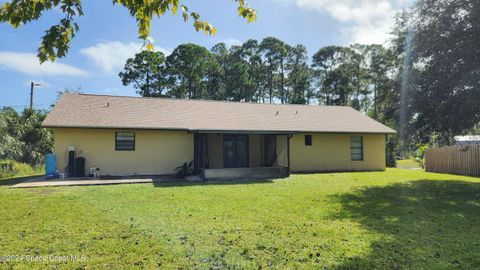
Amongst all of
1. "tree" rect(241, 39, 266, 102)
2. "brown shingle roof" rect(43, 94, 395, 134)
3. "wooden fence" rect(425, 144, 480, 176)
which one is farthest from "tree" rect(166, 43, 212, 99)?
"wooden fence" rect(425, 144, 480, 176)

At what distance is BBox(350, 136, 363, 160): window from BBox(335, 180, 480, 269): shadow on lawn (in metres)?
7.70

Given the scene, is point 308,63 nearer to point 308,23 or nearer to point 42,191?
point 308,23

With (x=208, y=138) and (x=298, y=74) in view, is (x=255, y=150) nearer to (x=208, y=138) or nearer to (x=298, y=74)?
(x=208, y=138)

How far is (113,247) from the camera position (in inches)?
186

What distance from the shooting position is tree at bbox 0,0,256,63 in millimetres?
2572

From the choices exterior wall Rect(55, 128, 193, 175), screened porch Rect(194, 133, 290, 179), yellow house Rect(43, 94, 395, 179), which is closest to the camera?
exterior wall Rect(55, 128, 193, 175)

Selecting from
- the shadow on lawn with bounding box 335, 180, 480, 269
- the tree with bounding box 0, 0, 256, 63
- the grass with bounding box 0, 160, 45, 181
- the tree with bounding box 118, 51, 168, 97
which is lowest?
the shadow on lawn with bounding box 335, 180, 480, 269

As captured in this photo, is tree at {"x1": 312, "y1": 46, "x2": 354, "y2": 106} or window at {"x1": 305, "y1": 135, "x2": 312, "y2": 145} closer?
window at {"x1": 305, "y1": 135, "x2": 312, "y2": 145}

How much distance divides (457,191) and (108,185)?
41.0 ft

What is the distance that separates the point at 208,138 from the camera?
1647 cm

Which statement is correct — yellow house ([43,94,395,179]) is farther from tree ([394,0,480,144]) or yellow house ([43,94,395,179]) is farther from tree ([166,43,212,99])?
tree ([166,43,212,99])

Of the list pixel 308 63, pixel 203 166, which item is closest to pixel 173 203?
pixel 203 166

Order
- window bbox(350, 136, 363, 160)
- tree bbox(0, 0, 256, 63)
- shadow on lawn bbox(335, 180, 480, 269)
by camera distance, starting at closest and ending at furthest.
Result: tree bbox(0, 0, 256, 63)
shadow on lawn bbox(335, 180, 480, 269)
window bbox(350, 136, 363, 160)

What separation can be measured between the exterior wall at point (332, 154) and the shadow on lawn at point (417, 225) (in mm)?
6566
